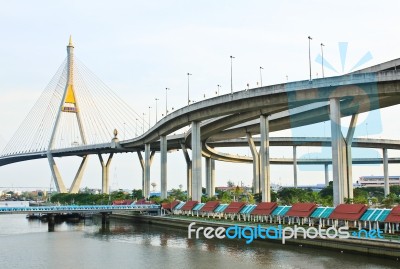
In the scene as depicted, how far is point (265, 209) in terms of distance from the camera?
58.8 metres

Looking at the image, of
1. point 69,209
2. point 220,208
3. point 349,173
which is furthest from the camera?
point 69,209

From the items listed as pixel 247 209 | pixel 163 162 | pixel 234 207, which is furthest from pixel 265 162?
pixel 163 162

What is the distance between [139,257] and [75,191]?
9759 cm

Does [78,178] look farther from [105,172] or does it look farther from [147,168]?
[147,168]

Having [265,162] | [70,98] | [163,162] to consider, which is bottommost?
[265,162]

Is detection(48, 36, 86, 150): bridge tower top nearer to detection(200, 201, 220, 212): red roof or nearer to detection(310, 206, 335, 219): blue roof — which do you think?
detection(200, 201, 220, 212): red roof

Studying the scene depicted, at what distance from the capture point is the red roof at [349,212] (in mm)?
47750

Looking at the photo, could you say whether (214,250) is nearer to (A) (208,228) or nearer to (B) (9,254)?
(A) (208,228)

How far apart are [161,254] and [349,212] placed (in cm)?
1959

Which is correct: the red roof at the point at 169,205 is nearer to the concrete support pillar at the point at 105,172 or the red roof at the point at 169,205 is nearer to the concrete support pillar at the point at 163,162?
the concrete support pillar at the point at 163,162

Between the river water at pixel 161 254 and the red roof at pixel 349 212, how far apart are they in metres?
6.13

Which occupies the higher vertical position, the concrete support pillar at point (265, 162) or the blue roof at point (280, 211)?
the concrete support pillar at point (265, 162)

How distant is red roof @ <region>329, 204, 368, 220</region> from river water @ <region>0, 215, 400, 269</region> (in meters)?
6.13

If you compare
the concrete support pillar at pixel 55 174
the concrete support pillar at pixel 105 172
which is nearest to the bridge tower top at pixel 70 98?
the concrete support pillar at pixel 55 174
